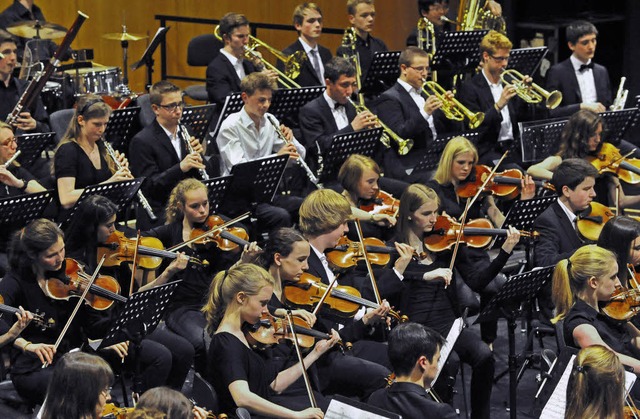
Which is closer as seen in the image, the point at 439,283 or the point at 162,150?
the point at 439,283

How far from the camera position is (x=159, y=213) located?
6762 millimetres

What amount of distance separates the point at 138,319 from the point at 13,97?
115 inches

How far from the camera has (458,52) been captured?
8.71 m

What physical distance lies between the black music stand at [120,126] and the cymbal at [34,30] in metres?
1.77

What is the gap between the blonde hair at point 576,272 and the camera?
17.6 ft

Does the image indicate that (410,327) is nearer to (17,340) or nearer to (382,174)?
(17,340)

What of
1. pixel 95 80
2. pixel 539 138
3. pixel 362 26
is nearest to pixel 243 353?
pixel 539 138

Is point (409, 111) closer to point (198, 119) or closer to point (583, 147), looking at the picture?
point (583, 147)

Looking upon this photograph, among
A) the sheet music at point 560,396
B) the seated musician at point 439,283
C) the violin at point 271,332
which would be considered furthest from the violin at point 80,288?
the sheet music at point 560,396

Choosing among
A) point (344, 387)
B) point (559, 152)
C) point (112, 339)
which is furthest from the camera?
point (559, 152)

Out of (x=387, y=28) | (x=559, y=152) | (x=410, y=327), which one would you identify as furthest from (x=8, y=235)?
(x=387, y=28)

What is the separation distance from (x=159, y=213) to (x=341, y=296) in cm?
164

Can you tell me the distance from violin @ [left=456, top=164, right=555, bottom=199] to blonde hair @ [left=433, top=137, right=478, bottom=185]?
0.37 ft

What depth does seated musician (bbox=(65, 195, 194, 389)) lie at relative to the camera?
5613 mm
